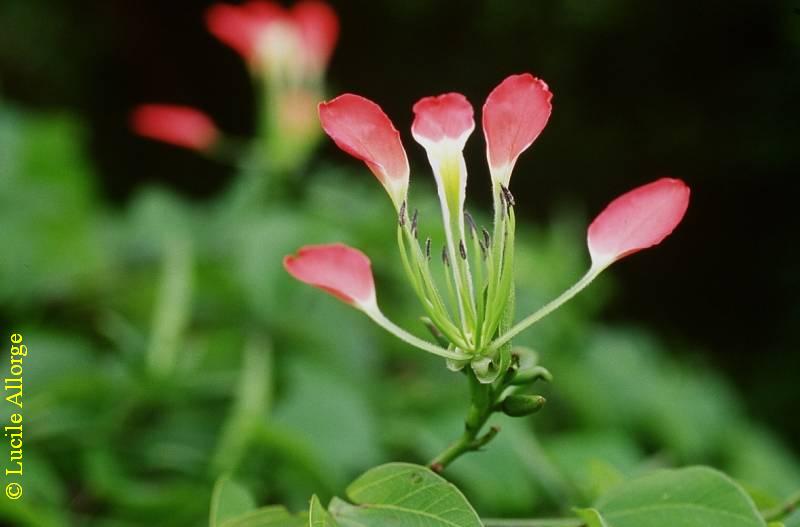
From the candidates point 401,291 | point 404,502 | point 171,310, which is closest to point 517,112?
point 404,502

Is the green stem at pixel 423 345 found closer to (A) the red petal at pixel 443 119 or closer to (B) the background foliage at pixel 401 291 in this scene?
(A) the red petal at pixel 443 119

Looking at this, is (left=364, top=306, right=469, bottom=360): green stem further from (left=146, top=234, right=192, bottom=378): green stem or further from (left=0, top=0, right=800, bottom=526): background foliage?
(left=146, top=234, right=192, bottom=378): green stem

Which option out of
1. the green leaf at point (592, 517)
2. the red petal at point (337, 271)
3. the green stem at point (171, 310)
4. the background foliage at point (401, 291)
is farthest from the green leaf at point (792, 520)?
the green stem at point (171, 310)

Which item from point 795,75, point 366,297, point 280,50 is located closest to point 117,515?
point 366,297

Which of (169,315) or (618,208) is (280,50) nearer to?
(169,315)

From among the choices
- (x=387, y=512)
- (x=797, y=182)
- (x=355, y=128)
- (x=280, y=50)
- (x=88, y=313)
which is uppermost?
(x=797, y=182)

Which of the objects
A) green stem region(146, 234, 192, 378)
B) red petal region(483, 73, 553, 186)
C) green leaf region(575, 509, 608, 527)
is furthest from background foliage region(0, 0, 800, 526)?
red petal region(483, 73, 553, 186)
